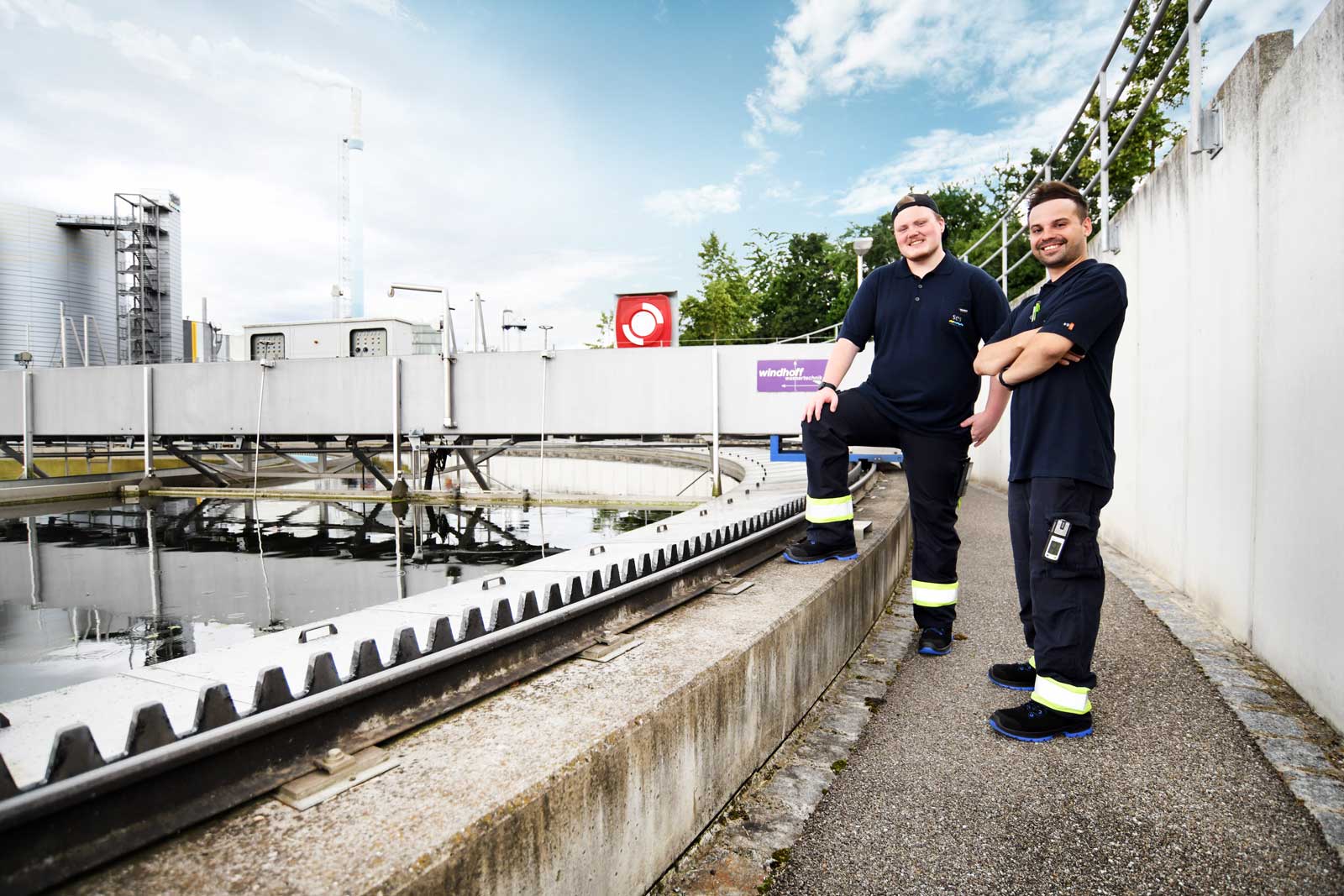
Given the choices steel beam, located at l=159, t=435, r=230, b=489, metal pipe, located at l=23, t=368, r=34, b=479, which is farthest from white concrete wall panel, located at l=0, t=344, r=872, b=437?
metal pipe, located at l=23, t=368, r=34, b=479

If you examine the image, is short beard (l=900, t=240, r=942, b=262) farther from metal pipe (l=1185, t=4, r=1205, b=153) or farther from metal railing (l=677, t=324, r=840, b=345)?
metal pipe (l=1185, t=4, r=1205, b=153)

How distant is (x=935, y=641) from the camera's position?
12.0ft

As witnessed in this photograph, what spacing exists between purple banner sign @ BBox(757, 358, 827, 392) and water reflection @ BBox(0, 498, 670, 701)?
3.19m

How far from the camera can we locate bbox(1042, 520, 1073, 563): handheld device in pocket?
252cm

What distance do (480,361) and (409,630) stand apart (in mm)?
13387

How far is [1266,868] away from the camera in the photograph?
187cm

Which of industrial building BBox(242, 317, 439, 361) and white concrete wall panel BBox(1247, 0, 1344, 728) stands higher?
industrial building BBox(242, 317, 439, 361)

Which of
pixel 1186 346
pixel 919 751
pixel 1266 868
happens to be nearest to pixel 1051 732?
pixel 919 751

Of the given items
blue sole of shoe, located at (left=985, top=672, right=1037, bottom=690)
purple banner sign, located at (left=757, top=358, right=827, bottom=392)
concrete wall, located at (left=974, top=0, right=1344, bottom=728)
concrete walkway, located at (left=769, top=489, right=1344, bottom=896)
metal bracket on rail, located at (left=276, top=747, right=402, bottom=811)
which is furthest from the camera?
purple banner sign, located at (left=757, top=358, right=827, bottom=392)

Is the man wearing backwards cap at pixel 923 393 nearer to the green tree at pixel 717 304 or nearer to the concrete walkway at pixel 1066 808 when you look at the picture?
the concrete walkway at pixel 1066 808

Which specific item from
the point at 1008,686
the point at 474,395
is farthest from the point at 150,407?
the point at 1008,686

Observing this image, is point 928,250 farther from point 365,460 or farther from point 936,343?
point 365,460

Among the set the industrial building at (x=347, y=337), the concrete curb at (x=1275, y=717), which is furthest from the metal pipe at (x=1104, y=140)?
the industrial building at (x=347, y=337)

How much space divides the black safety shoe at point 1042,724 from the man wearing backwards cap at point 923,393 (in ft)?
2.87
